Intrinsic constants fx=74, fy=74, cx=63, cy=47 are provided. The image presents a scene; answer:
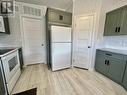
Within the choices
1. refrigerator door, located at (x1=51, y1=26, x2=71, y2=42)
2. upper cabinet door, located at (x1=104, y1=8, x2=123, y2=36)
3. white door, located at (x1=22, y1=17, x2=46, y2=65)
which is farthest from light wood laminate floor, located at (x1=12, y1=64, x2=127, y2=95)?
upper cabinet door, located at (x1=104, y1=8, x2=123, y2=36)

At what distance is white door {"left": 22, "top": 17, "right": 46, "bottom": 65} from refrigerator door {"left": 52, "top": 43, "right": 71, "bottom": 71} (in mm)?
1063

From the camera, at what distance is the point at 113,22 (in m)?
2.45

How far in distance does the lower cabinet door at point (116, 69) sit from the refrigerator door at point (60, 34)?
5.32ft

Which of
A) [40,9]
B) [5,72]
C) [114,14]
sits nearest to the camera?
[5,72]

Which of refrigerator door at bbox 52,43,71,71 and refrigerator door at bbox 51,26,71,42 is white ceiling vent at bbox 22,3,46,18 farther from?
refrigerator door at bbox 52,43,71,71

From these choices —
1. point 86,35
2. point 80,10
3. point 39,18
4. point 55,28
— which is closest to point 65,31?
point 55,28

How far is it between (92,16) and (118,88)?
7.67ft

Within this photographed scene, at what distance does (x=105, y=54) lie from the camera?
2.42 meters

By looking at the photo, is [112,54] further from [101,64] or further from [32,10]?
[32,10]

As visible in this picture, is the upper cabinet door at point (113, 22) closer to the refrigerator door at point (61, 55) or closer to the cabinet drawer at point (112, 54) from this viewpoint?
the cabinet drawer at point (112, 54)

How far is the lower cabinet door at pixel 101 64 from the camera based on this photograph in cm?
244

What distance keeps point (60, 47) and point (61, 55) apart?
0.32 m

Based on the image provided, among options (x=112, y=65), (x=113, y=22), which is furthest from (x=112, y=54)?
(x=113, y=22)

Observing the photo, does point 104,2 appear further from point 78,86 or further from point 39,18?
point 78,86
